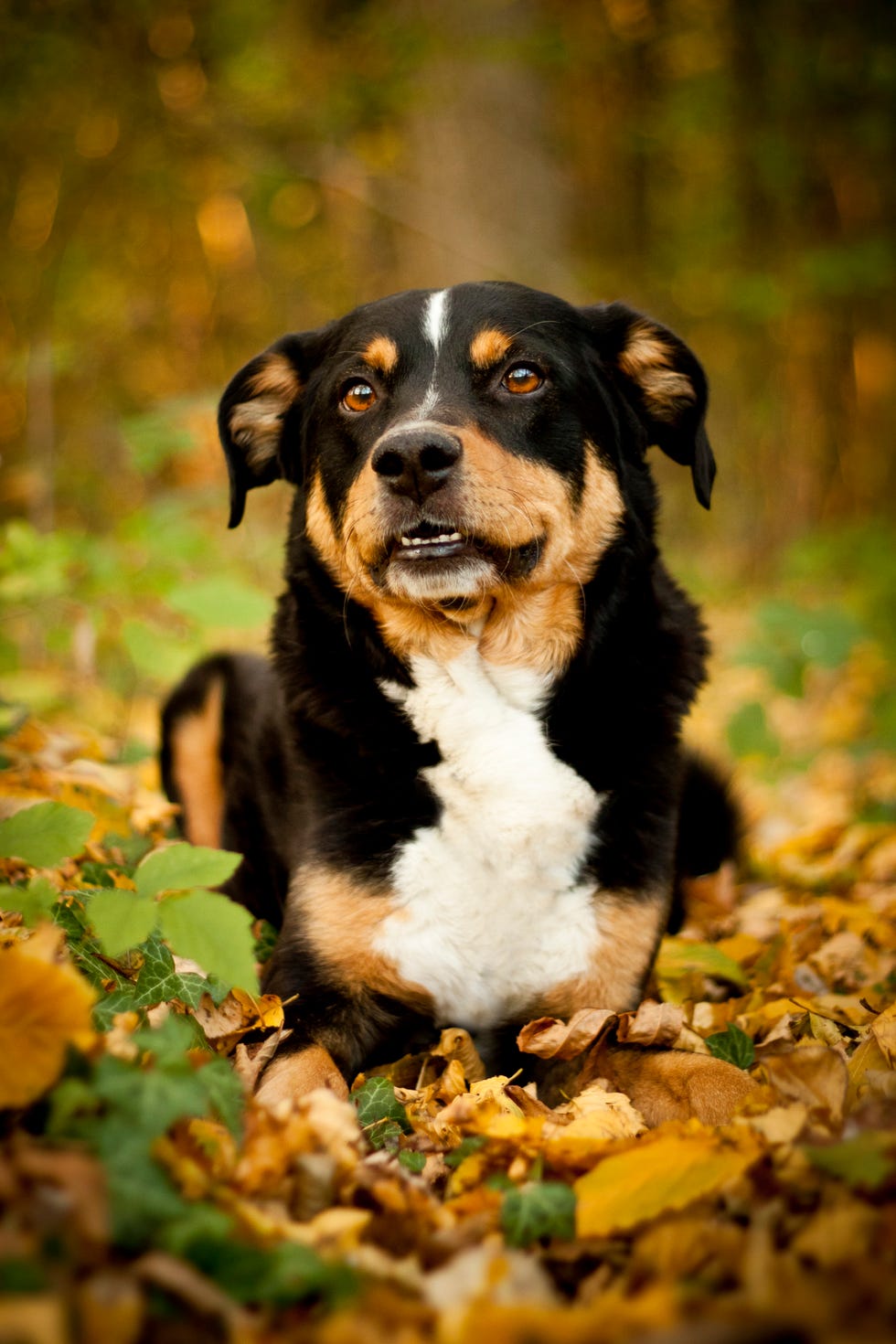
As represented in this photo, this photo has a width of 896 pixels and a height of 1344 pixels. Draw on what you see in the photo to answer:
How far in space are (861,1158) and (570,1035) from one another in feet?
3.21

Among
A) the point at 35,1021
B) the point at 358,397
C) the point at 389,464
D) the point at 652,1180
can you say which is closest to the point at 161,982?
the point at 35,1021

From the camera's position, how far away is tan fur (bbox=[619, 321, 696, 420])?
3061 millimetres

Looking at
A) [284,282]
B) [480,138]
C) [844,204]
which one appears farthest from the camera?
[284,282]

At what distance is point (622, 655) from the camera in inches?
112

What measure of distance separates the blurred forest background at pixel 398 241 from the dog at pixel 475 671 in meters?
0.93

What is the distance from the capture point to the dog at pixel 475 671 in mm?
2607

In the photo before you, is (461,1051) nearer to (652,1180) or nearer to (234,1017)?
(234,1017)

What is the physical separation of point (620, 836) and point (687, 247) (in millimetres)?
10211

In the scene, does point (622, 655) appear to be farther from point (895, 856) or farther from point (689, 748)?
point (895, 856)

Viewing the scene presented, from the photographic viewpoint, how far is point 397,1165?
192 centimetres

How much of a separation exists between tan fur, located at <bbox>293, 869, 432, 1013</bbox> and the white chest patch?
1.2 inches

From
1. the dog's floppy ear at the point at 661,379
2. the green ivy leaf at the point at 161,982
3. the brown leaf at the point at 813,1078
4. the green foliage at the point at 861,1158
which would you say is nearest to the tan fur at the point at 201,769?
the green ivy leaf at the point at 161,982

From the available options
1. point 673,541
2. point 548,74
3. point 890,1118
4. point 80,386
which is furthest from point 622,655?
point 673,541

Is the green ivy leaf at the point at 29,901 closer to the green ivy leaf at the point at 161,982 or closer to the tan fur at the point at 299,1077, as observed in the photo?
the green ivy leaf at the point at 161,982
